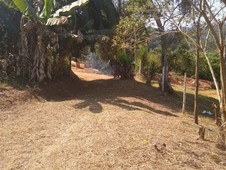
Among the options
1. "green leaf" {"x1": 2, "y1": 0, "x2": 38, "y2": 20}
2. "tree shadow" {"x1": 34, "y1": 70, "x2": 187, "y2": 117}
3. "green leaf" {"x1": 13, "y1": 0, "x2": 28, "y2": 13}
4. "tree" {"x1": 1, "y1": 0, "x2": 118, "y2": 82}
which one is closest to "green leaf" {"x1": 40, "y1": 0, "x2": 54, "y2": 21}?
"tree" {"x1": 1, "y1": 0, "x2": 118, "y2": 82}

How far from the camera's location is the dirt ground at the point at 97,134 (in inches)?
235

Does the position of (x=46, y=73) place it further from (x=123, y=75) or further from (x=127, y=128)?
(x=127, y=128)

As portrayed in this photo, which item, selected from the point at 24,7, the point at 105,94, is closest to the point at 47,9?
the point at 24,7

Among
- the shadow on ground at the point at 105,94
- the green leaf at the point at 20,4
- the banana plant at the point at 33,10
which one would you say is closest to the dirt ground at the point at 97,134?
the shadow on ground at the point at 105,94

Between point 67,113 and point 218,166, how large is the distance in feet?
14.4

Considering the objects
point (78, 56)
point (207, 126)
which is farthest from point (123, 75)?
point (207, 126)

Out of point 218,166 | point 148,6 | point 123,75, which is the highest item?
point 148,6

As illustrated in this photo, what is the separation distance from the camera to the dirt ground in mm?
5969

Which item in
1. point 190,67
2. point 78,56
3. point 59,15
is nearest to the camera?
point 59,15

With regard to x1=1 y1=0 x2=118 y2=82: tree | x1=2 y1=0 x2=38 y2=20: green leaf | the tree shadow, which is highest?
x1=2 y1=0 x2=38 y2=20: green leaf

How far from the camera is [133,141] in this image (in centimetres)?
690

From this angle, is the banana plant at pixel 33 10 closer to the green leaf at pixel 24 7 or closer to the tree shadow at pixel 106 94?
the green leaf at pixel 24 7

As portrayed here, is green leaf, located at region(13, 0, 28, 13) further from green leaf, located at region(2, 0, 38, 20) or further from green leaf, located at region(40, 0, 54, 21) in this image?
green leaf, located at region(40, 0, 54, 21)

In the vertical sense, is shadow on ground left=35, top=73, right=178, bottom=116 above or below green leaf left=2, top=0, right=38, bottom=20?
below
